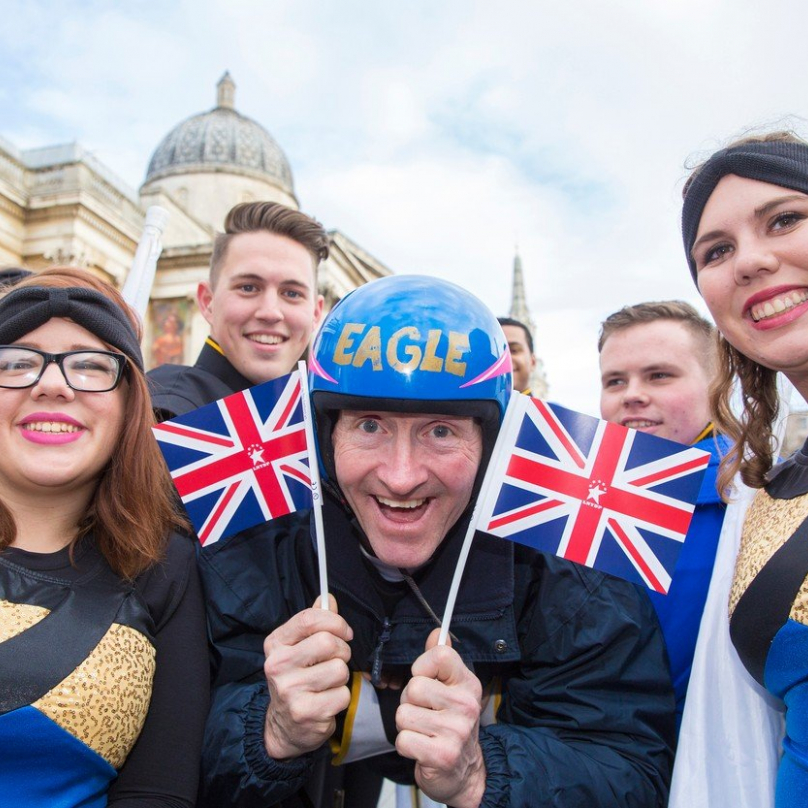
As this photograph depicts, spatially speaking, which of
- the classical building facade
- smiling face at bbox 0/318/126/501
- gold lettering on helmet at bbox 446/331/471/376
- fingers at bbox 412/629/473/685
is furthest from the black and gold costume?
the classical building facade

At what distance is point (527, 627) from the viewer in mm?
2277

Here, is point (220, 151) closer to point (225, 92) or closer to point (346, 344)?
point (225, 92)

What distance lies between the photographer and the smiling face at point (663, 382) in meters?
3.68

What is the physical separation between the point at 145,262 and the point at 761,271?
12.7 ft

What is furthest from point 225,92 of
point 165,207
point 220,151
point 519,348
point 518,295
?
point 518,295

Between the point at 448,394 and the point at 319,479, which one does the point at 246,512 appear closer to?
the point at 319,479

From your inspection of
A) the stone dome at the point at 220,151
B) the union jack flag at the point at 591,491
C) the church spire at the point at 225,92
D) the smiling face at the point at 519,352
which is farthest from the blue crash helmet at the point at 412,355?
the church spire at the point at 225,92

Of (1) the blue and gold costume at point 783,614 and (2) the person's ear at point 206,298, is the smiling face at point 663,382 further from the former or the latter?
(2) the person's ear at point 206,298

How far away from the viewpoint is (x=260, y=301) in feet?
13.5

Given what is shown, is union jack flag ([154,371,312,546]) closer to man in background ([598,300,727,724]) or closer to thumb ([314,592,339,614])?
thumb ([314,592,339,614])

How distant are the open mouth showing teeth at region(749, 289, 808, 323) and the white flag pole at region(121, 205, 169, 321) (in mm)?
3682

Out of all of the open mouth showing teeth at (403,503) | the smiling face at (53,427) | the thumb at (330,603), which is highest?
the smiling face at (53,427)

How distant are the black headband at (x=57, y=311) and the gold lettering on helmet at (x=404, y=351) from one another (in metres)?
0.98

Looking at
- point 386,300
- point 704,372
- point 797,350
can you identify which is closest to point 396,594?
point 386,300
